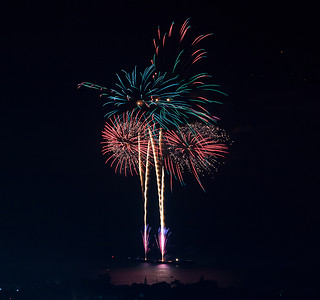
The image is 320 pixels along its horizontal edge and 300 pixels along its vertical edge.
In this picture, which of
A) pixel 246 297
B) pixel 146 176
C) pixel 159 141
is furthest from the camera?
pixel 246 297

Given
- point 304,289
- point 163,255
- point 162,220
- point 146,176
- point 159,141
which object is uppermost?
point 159,141

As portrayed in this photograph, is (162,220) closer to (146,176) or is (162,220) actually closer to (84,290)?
(146,176)

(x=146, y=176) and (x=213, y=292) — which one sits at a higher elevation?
(x=146, y=176)

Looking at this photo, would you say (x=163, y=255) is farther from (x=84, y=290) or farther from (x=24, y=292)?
(x=24, y=292)

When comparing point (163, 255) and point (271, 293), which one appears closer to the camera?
point (163, 255)

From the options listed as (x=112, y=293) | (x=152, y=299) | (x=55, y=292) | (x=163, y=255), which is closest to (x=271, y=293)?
(x=152, y=299)

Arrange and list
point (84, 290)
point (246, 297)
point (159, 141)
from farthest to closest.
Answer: point (84, 290) → point (246, 297) → point (159, 141)

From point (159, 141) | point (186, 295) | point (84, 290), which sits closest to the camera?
point (159, 141)

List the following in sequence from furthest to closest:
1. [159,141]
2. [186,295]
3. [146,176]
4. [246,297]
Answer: [186,295] < [246,297] < [146,176] < [159,141]

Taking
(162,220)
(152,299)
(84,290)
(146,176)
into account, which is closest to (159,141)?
(146,176)
